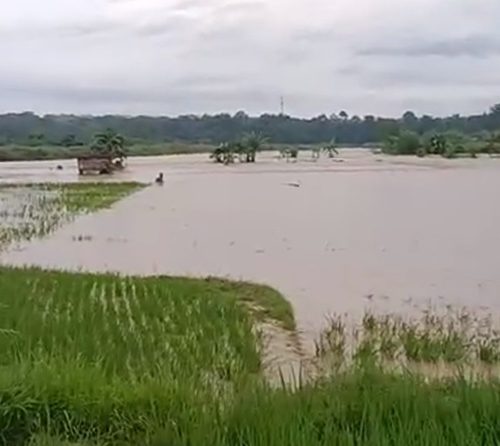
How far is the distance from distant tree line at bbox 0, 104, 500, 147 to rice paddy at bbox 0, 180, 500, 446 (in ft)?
239

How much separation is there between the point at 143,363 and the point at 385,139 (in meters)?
68.2

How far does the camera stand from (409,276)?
10.5 metres

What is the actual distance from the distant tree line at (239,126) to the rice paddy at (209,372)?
72.9 m

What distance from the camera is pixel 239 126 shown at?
88.4 meters

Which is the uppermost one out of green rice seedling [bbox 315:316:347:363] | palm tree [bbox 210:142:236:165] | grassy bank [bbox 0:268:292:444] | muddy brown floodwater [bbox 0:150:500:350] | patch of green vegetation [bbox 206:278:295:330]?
grassy bank [bbox 0:268:292:444]

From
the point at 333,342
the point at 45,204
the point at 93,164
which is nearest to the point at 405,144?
the point at 93,164

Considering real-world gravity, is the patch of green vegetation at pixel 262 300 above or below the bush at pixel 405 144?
above

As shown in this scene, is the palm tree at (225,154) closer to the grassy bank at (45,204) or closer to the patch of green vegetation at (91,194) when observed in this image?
the patch of green vegetation at (91,194)

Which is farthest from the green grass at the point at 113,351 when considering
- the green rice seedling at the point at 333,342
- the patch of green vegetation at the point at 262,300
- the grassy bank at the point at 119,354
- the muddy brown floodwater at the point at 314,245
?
the muddy brown floodwater at the point at 314,245

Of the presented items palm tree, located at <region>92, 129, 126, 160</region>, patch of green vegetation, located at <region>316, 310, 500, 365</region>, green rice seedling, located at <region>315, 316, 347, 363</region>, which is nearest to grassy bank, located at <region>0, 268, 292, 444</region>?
green rice seedling, located at <region>315, 316, 347, 363</region>

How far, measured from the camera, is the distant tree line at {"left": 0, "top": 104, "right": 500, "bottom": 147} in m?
82.8

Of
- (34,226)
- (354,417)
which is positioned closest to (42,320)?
(354,417)

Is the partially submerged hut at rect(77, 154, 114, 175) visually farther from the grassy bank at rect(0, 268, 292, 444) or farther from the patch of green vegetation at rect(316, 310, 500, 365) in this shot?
the patch of green vegetation at rect(316, 310, 500, 365)

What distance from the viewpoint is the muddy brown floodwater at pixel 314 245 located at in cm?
955
